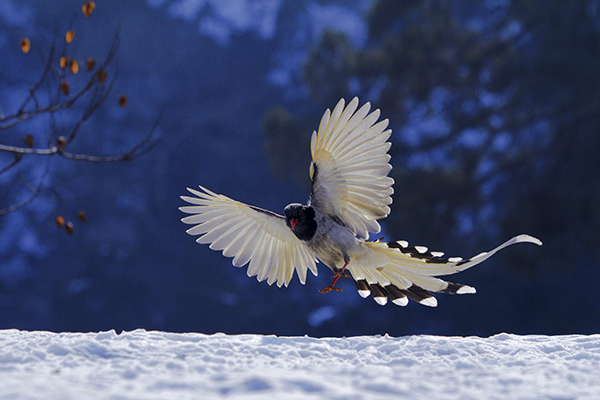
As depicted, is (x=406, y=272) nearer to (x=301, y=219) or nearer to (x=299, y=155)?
(x=301, y=219)

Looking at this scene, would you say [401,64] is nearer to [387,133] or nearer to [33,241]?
[387,133]

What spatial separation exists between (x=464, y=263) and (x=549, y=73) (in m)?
4.59

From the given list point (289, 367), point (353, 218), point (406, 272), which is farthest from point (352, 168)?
point (289, 367)

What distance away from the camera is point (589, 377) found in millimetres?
1160

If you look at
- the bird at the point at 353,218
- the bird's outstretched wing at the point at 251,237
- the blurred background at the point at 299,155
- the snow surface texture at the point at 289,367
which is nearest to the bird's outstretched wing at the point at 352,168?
the bird at the point at 353,218

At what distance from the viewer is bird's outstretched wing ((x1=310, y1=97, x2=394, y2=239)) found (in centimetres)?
149

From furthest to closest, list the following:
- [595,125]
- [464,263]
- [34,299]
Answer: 1. [34,299]
2. [595,125]
3. [464,263]

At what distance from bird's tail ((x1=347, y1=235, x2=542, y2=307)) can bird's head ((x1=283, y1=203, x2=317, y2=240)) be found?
18cm

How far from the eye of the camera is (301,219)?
159cm

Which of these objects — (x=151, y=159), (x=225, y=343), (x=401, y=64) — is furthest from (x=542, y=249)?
(x=151, y=159)

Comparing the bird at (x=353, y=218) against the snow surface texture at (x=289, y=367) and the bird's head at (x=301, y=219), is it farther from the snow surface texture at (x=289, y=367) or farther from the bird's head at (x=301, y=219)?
the snow surface texture at (x=289, y=367)

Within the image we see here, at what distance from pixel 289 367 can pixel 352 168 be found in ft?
2.10

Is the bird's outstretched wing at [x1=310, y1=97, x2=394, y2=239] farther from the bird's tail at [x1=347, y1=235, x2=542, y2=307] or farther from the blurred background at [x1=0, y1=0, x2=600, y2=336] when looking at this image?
the blurred background at [x1=0, y1=0, x2=600, y2=336]

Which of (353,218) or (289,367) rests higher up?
(353,218)
